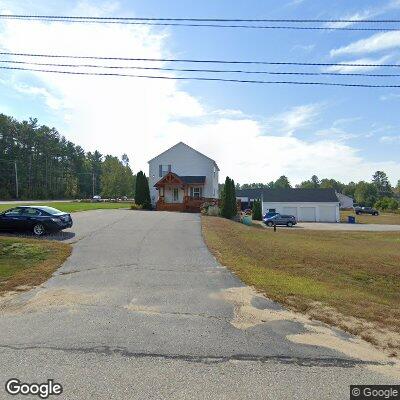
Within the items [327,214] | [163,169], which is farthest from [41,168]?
[327,214]

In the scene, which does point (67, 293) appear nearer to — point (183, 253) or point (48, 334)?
point (48, 334)

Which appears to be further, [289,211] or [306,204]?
[289,211]

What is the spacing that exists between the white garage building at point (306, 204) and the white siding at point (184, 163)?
2130cm

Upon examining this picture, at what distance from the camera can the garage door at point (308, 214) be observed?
2336 inches

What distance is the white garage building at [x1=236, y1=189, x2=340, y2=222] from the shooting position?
58.8 meters

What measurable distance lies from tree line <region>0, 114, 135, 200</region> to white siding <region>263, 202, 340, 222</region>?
33.1 metres

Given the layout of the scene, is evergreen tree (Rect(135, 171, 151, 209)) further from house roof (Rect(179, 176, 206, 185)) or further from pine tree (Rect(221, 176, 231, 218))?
pine tree (Rect(221, 176, 231, 218))

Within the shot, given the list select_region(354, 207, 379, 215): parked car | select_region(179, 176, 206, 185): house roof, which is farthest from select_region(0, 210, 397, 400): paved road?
select_region(354, 207, 379, 215): parked car

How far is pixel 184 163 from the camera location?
142 feet

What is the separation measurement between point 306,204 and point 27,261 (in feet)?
178

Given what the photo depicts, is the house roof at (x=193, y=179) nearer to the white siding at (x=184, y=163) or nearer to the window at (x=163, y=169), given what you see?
the white siding at (x=184, y=163)

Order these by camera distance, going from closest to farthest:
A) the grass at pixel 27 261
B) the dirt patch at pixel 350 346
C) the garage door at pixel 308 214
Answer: the dirt patch at pixel 350 346 < the grass at pixel 27 261 < the garage door at pixel 308 214

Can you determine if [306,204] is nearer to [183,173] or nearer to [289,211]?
[289,211]

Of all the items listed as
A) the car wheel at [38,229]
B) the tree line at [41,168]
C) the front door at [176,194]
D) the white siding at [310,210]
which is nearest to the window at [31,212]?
the car wheel at [38,229]
